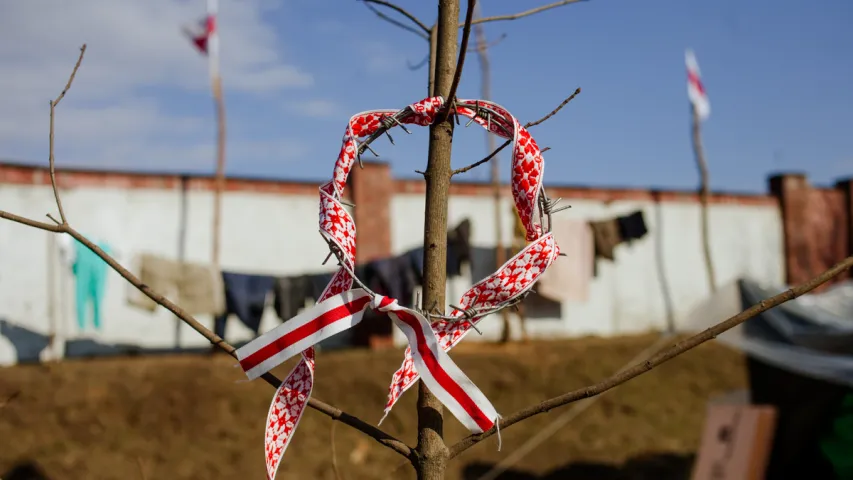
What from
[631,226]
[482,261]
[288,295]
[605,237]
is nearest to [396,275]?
[288,295]

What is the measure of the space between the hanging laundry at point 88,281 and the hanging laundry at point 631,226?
24.6ft

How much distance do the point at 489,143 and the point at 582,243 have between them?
2416 mm

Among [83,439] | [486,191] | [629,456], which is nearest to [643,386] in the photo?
[629,456]

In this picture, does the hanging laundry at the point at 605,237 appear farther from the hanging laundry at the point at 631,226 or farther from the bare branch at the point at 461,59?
the bare branch at the point at 461,59

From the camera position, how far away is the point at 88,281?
10859 mm

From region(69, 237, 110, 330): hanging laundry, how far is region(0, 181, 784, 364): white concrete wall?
0.28 meters

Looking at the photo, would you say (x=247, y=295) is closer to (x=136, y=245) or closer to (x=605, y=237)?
(x=136, y=245)

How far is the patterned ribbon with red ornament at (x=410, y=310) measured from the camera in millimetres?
1247

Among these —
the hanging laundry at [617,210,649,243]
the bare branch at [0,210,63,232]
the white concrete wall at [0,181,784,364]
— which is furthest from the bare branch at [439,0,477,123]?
the hanging laundry at [617,210,649,243]

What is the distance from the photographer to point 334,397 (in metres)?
10.1

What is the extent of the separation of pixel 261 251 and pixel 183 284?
5.09 feet

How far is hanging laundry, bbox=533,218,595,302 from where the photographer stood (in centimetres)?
1259

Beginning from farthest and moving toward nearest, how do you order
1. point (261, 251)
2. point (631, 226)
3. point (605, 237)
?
point (631, 226) < point (605, 237) < point (261, 251)

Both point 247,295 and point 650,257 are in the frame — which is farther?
point 650,257
